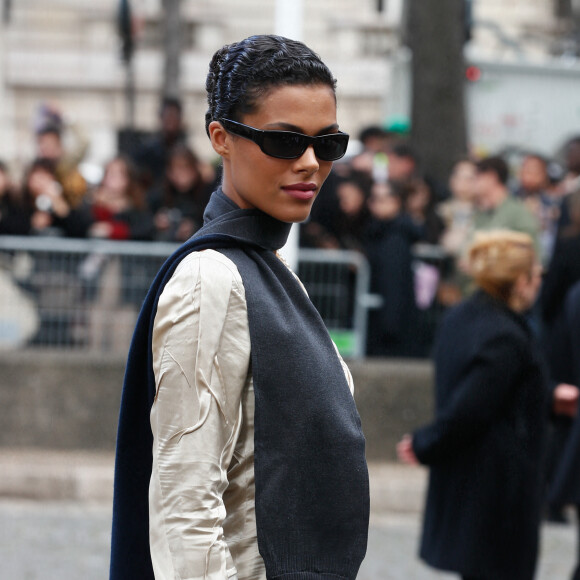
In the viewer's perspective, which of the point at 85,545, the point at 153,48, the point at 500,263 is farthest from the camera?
the point at 153,48

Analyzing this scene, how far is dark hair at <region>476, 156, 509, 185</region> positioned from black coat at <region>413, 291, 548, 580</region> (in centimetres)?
366

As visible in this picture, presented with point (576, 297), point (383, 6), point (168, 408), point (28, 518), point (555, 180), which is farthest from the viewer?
point (383, 6)

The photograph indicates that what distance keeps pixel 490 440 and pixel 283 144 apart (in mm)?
2517

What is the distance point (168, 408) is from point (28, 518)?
17.9ft

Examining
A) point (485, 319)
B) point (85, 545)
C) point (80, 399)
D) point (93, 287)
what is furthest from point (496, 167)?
point (485, 319)

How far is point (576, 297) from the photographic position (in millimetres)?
5273

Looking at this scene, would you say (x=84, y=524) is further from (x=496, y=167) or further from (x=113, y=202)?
(x=496, y=167)

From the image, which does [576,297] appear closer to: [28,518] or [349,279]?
[349,279]

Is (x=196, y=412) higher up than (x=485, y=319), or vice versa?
(x=196, y=412)

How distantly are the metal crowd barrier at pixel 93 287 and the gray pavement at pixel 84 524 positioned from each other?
2.59 feet

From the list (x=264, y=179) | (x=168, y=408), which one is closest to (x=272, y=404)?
(x=168, y=408)

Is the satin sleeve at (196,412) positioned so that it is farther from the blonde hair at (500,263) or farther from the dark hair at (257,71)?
the blonde hair at (500,263)

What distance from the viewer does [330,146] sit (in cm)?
237

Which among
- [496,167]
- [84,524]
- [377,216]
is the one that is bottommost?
[84,524]
